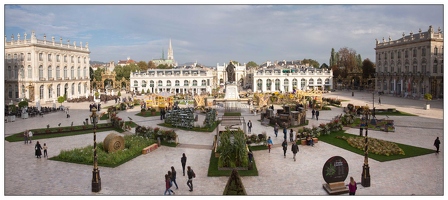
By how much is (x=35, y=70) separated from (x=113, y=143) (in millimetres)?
52366

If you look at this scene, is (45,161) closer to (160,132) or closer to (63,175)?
(63,175)

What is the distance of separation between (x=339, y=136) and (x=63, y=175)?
66.5 feet

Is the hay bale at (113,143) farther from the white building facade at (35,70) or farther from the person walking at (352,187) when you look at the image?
the white building facade at (35,70)

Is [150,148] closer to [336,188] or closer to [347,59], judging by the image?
[336,188]

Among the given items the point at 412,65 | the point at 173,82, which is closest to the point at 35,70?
the point at 173,82

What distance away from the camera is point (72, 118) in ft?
142

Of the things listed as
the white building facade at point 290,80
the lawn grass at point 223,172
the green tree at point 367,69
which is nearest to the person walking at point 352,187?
the lawn grass at point 223,172

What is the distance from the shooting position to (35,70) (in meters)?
66.9

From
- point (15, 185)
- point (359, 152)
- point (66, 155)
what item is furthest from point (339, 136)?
point (15, 185)

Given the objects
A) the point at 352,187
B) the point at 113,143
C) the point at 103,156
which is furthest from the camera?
the point at 113,143

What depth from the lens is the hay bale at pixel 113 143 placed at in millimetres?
23250

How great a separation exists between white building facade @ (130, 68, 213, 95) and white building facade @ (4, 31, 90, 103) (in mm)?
22931

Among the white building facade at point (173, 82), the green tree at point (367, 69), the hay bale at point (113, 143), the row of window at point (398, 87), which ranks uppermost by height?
the green tree at point (367, 69)

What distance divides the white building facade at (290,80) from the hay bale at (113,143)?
242 ft
